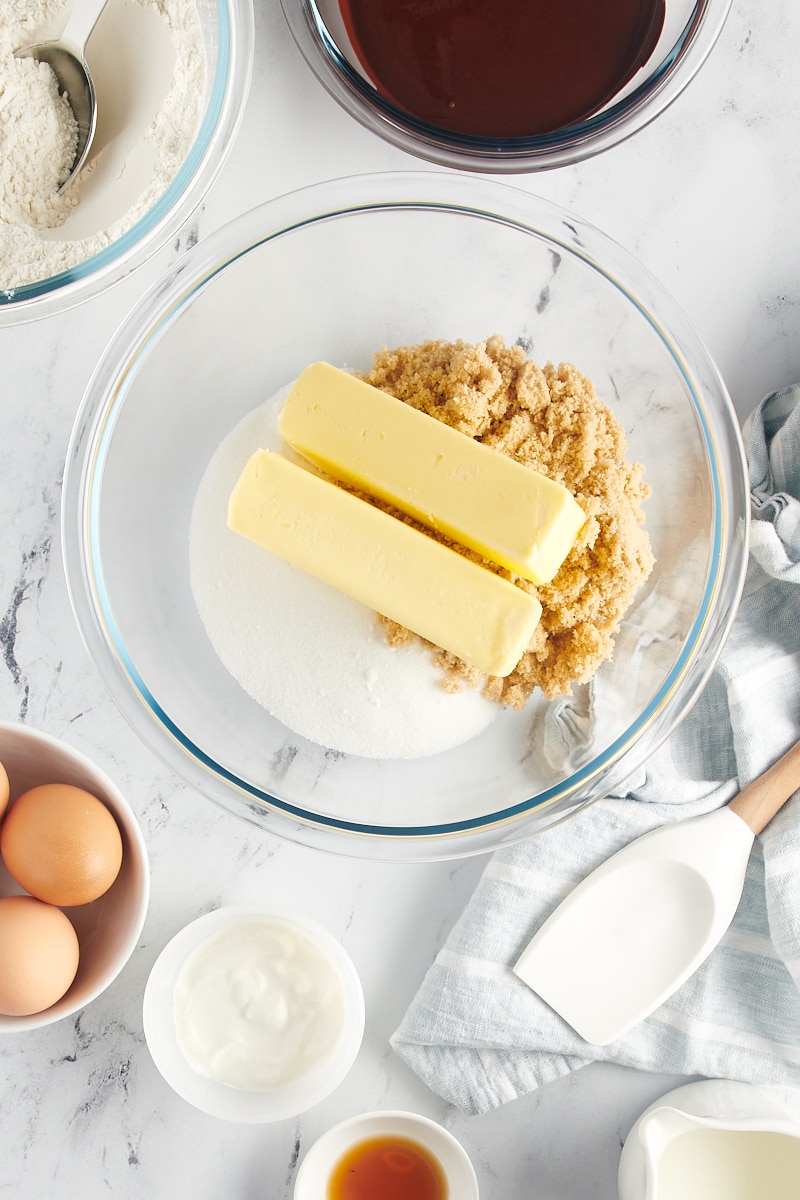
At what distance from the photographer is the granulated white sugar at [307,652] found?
110 centimetres

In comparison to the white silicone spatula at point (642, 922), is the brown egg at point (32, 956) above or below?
below

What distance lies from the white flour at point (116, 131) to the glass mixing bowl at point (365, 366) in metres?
0.11

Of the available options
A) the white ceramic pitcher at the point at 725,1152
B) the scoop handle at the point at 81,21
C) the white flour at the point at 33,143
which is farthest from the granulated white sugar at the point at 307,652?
the white ceramic pitcher at the point at 725,1152

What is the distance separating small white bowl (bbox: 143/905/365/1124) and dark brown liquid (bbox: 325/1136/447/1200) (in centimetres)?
13

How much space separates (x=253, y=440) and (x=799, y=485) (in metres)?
0.71

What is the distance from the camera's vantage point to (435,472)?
39.8 inches

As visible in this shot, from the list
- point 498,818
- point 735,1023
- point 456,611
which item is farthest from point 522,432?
point 735,1023

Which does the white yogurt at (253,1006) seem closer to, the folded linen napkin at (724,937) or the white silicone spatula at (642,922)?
the folded linen napkin at (724,937)

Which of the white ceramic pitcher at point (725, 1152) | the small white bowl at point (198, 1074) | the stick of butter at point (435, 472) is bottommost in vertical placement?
the small white bowl at point (198, 1074)

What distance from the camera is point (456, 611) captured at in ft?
3.29

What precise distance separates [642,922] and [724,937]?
0.13 meters

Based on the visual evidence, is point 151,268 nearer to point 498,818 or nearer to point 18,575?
point 18,575

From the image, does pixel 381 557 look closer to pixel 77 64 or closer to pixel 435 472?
pixel 435 472

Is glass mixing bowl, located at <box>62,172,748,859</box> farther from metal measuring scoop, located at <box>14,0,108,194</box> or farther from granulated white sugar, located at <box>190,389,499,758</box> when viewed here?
metal measuring scoop, located at <box>14,0,108,194</box>
